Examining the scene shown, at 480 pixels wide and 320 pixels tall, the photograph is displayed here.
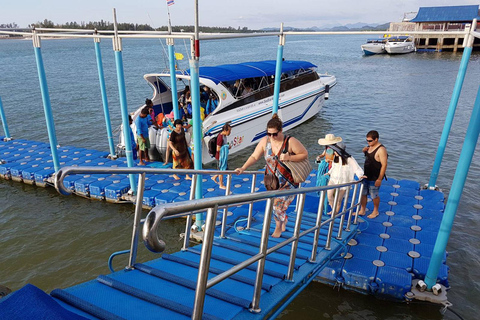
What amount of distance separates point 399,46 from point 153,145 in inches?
1789

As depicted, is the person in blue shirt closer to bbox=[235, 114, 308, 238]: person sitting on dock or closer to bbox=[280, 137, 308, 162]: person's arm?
bbox=[235, 114, 308, 238]: person sitting on dock

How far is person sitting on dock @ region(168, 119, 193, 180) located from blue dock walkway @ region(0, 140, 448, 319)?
43 centimetres

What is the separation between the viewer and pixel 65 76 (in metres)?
29.7

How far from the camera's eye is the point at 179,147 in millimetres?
7820

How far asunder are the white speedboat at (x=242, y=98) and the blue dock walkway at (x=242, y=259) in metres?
2.27

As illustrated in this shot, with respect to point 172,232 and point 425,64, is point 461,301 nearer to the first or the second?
point 172,232

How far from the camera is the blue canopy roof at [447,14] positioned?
1909 inches

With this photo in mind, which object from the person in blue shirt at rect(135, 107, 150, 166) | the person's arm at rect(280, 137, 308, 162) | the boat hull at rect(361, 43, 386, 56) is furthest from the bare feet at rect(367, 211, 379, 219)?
the boat hull at rect(361, 43, 386, 56)

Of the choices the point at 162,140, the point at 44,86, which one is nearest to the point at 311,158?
the point at 162,140

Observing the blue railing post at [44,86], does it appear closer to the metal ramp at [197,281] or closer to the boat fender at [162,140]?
the boat fender at [162,140]

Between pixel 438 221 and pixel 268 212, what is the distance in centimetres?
453

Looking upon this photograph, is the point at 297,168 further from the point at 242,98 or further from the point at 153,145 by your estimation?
the point at 242,98

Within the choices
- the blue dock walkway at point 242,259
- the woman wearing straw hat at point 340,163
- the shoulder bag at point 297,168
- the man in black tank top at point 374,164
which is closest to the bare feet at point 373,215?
the blue dock walkway at point 242,259

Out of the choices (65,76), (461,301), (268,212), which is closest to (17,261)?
(268,212)
